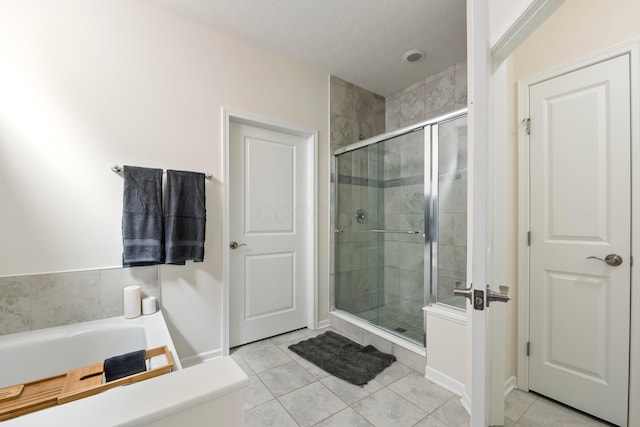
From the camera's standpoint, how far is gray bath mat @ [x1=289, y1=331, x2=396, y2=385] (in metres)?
1.89

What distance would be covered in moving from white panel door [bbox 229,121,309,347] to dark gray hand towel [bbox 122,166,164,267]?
603 millimetres

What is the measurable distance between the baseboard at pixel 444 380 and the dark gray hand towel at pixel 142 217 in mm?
2019

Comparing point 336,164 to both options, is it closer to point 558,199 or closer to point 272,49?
point 272,49

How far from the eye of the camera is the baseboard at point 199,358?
1.98 metres

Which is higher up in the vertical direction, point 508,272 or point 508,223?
point 508,223

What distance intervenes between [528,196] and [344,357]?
1.76 meters

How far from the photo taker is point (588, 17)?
58.7 inches

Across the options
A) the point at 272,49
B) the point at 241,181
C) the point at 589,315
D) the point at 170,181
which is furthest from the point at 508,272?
the point at 272,49

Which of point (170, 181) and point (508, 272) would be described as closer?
point (508, 272)

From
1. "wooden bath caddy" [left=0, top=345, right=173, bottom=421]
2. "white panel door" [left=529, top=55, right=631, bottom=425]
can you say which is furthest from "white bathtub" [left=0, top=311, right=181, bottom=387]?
"white panel door" [left=529, top=55, right=631, bottom=425]

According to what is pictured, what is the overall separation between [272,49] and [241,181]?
48.4 inches

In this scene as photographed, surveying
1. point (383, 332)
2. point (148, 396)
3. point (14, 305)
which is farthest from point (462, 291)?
point (14, 305)

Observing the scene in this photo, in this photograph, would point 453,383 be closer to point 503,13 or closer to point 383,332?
point 383,332

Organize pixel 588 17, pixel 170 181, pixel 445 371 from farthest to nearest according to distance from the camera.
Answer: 1. pixel 170 181
2. pixel 445 371
3. pixel 588 17
